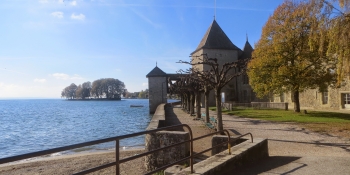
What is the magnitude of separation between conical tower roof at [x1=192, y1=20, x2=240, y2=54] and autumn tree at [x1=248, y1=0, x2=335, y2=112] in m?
20.1

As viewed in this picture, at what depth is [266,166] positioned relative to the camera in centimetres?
582

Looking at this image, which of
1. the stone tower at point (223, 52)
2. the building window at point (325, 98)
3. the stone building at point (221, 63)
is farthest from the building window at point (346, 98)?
the stone tower at point (223, 52)

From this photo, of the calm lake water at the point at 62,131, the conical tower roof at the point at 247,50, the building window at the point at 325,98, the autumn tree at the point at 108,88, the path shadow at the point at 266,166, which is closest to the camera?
the path shadow at the point at 266,166

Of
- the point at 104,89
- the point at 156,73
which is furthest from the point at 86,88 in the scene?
the point at 156,73

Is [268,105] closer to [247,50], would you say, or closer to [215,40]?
[215,40]

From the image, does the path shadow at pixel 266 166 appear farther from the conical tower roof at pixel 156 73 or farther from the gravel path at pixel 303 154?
the conical tower roof at pixel 156 73

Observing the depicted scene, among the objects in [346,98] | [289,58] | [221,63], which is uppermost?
[221,63]

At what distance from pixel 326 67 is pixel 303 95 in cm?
1016

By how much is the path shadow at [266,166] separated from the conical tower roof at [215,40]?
3676 centimetres

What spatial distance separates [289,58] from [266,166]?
17.4 meters

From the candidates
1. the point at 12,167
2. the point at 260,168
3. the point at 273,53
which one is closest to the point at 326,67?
the point at 273,53

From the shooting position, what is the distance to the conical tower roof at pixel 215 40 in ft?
141

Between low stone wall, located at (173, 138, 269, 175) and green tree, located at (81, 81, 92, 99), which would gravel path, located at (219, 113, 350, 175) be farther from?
green tree, located at (81, 81, 92, 99)

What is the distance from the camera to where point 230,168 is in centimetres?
520
